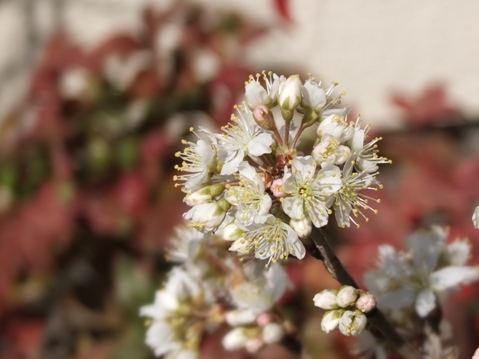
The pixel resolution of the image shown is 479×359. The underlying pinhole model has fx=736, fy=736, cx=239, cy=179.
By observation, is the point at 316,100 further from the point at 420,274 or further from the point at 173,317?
the point at 173,317

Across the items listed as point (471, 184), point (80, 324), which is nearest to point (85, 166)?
point (80, 324)

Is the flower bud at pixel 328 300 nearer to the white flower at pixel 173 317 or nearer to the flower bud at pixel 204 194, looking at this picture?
the flower bud at pixel 204 194

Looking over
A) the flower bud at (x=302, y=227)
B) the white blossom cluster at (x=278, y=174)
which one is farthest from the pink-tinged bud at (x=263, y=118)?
the flower bud at (x=302, y=227)

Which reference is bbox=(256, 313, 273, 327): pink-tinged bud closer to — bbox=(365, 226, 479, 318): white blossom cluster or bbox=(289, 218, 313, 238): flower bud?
bbox=(365, 226, 479, 318): white blossom cluster

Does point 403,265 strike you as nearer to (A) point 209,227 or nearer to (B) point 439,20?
(A) point 209,227

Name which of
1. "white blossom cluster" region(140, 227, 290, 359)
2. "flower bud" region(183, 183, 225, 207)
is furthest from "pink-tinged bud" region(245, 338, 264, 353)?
"flower bud" region(183, 183, 225, 207)

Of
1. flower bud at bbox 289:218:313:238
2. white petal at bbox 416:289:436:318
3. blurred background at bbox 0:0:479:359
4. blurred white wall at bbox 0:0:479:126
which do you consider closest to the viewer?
flower bud at bbox 289:218:313:238
